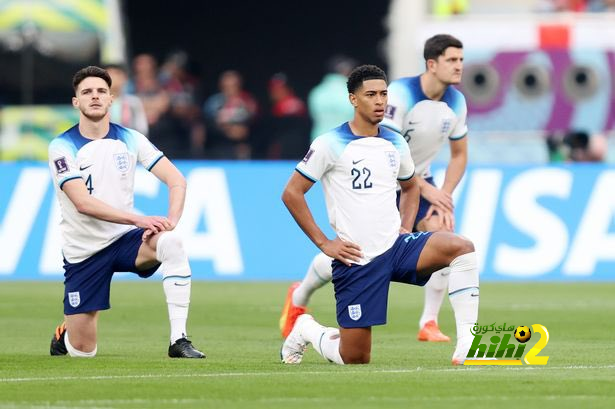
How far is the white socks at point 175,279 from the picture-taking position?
39.0 ft

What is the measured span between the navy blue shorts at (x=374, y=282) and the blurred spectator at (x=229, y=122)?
1575cm

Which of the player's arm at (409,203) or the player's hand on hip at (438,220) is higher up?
the player's arm at (409,203)

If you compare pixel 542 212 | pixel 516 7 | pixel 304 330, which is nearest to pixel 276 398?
pixel 304 330

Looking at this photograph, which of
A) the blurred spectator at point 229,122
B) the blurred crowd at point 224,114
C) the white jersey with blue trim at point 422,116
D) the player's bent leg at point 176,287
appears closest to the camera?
the player's bent leg at point 176,287

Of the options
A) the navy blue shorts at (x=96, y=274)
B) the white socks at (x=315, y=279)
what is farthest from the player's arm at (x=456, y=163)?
the navy blue shorts at (x=96, y=274)

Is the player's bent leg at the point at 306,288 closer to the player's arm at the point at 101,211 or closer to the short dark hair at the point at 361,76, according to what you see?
the player's arm at the point at 101,211

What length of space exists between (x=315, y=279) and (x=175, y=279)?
6.86ft

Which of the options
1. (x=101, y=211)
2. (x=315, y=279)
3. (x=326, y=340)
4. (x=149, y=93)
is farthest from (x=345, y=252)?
(x=149, y=93)

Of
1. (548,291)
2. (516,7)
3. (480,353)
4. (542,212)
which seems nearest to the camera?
(480,353)

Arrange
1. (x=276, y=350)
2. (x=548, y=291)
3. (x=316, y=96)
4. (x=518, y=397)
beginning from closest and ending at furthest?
(x=518, y=397)
(x=276, y=350)
(x=548, y=291)
(x=316, y=96)

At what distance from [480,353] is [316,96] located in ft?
47.6

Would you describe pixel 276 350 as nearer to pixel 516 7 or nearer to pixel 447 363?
pixel 447 363

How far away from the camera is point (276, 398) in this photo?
948 cm

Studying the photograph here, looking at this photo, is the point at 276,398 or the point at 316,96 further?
the point at 316,96
